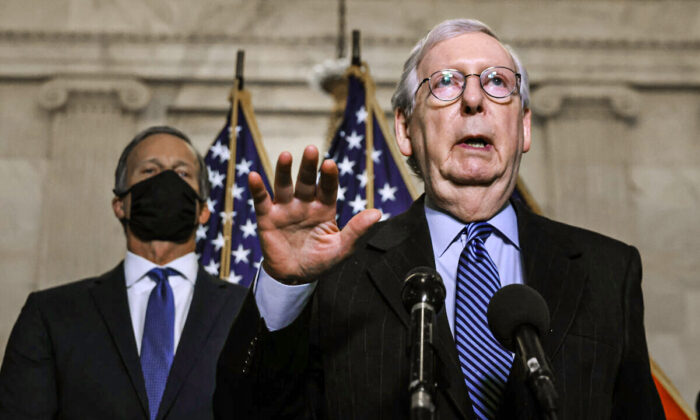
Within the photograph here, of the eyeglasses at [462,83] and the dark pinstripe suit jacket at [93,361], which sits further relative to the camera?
the dark pinstripe suit jacket at [93,361]

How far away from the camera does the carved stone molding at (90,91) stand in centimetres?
525

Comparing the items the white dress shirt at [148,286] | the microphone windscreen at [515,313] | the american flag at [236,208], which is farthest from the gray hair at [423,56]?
the american flag at [236,208]

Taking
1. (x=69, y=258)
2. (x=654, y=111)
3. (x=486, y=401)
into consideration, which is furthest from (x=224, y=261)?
(x=654, y=111)

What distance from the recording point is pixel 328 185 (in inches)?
55.1

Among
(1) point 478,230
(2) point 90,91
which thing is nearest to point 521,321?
(1) point 478,230

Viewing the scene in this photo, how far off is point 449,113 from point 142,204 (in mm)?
1592

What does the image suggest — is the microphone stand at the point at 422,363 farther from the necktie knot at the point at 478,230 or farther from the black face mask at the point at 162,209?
the black face mask at the point at 162,209

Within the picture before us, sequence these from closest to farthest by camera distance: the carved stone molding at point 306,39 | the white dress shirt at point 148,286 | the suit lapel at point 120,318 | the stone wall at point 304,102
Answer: the suit lapel at point 120,318
the white dress shirt at point 148,286
the stone wall at point 304,102
the carved stone molding at point 306,39

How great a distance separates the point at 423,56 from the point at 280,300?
86 centimetres

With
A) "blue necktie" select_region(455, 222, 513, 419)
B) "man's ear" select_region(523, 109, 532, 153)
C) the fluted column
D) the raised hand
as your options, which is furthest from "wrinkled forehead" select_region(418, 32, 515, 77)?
the fluted column

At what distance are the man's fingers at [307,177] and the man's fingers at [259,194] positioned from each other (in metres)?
0.06

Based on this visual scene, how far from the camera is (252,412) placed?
1507 mm

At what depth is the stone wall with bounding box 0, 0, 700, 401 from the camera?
16.8 feet

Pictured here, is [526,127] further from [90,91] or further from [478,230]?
[90,91]
